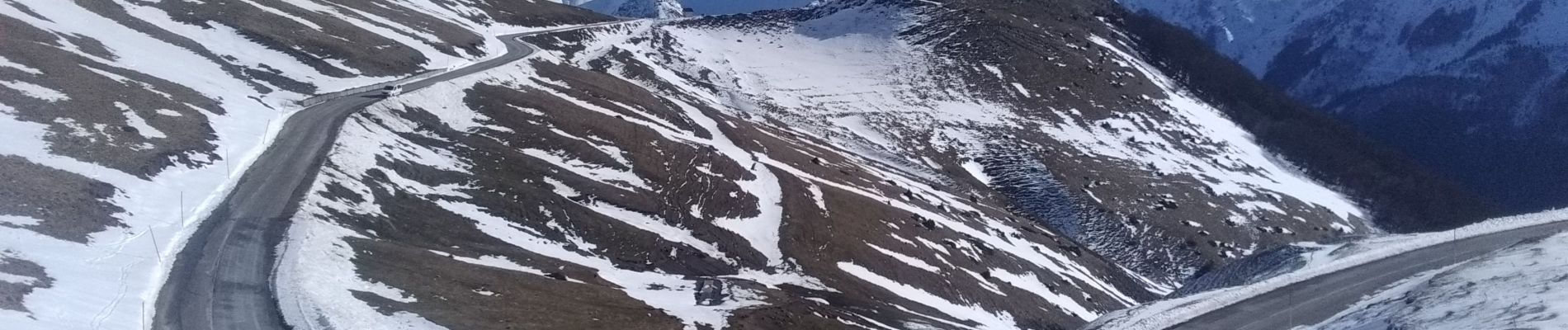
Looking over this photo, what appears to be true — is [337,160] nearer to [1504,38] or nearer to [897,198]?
[897,198]

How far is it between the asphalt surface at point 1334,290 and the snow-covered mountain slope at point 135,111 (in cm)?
3046

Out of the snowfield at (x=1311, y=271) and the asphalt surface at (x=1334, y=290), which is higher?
the asphalt surface at (x=1334, y=290)

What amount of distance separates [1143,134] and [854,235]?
5012cm

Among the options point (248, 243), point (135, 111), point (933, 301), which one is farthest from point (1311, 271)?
point (135, 111)

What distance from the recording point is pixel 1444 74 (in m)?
152

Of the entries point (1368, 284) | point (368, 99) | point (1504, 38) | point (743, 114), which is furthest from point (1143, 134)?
point (1504, 38)

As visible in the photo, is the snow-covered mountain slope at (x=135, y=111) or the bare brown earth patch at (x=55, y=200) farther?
the bare brown earth patch at (x=55, y=200)

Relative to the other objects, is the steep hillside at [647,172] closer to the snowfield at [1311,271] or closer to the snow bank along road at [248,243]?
the snow bank along road at [248,243]

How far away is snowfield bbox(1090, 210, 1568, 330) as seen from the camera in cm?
3203

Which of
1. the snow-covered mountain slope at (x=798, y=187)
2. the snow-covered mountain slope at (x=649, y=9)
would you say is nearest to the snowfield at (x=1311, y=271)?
the snow-covered mountain slope at (x=798, y=187)

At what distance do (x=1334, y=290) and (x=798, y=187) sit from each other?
2966cm

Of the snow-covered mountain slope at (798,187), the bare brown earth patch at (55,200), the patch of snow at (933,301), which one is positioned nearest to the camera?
the bare brown earth patch at (55,200)

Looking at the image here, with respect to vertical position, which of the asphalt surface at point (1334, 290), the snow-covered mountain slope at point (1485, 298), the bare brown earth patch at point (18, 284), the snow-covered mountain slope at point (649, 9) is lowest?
the snow-covered mountain slope at point (649, 9)

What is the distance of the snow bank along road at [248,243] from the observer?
89.0 ft
